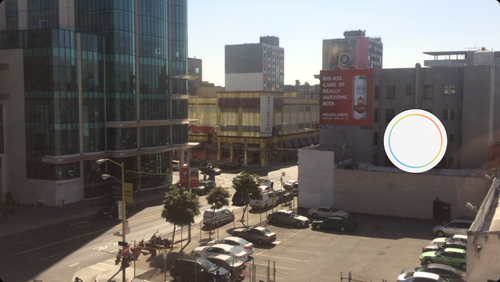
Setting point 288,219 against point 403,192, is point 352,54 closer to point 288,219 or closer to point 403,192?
point 403,192

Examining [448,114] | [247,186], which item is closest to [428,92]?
[448,114]

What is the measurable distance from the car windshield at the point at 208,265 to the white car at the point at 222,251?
2.37 meters

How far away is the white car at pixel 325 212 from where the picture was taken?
145 ft

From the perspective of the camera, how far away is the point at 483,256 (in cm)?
2041

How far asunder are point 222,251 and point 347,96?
97.2ft

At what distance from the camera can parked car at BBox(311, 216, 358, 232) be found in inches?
1561

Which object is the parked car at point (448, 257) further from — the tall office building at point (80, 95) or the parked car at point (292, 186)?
the tall office building at point (80, 95)

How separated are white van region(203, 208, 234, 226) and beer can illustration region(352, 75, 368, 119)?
813 inches

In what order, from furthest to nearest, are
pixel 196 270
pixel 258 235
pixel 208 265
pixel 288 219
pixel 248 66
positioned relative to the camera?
pixel 248 66
pixel 288 219
pixel 258 235
pixel 208 265
pixel 196 270

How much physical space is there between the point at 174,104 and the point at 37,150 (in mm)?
20160

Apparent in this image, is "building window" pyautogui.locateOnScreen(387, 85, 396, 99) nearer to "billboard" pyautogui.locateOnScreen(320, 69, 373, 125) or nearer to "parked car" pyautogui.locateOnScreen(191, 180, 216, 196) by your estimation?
"billboard" pyautogui.locateOnScreen(320, 69, 373, 125)

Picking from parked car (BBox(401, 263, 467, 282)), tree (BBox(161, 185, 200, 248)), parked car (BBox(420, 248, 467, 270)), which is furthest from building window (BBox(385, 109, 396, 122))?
parked car (BBox(401, 263, 467, 282))

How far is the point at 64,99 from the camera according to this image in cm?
5194

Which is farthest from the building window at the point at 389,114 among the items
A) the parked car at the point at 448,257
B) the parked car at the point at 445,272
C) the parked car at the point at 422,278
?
the parked car at the point at 422,278
